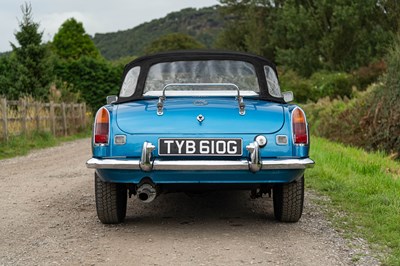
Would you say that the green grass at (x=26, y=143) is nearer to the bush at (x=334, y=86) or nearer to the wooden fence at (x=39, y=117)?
the wooden fence at (x=39, y=117)

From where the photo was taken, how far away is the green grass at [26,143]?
15.5 metres

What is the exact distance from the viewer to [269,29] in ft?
181

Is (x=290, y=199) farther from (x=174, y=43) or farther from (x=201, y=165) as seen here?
(x=174, y=43)

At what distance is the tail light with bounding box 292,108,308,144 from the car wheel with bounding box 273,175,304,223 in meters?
0.45

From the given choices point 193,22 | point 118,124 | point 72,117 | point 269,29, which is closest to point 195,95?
point 118,124

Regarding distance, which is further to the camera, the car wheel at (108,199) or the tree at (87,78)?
the tree at (87,78)

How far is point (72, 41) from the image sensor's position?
209ft

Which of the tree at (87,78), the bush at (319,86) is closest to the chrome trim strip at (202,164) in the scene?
the bush at (319,86)

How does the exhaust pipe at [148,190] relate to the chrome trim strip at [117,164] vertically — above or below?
below

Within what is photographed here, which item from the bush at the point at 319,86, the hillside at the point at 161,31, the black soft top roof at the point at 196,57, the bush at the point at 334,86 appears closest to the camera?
the black soft top roof at the point at 196,57

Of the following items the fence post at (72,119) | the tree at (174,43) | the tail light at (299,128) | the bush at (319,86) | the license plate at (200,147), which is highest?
the tree at (174,43)

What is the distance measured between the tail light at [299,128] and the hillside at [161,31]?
113177 mm

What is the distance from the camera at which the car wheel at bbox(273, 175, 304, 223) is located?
5578 millimetres

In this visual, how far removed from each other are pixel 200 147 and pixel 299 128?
0.85 m
